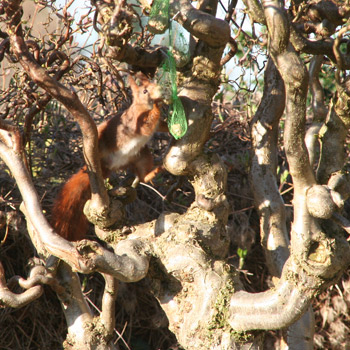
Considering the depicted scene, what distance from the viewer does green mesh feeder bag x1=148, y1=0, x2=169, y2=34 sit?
93.4 inches

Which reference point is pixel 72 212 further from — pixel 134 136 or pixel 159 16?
pixel 159 16

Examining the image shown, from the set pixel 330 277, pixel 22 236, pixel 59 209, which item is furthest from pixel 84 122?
pixel 22 236

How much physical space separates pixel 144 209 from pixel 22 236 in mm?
1135

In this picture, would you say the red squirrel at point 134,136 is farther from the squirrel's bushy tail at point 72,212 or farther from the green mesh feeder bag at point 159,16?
the green mesh feeder bag at point 159,16

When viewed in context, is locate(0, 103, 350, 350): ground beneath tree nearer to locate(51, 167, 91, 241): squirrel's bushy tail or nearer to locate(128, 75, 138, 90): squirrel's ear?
locate(51, 167, 91, 241): squirrel's bushy tail

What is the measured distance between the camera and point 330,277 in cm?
221

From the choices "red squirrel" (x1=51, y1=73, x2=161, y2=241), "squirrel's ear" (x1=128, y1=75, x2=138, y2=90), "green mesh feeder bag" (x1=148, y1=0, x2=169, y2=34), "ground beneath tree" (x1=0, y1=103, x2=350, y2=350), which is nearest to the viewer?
"green mesh feeder bag" (x1=148, y1=0, x2=169, y2=34)

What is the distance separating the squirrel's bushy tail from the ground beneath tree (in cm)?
66

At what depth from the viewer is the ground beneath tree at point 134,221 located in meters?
4.00

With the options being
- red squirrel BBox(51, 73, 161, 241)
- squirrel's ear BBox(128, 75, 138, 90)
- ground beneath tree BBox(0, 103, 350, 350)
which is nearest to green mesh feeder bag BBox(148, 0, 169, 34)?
red squirrel BBox(51, 73, 161, 241)

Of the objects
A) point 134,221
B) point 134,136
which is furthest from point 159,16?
point 134,221

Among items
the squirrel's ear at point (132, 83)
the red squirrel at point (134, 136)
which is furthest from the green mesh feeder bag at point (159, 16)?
the squirrel's ear at point (132, 83)

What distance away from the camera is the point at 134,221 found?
4.32m

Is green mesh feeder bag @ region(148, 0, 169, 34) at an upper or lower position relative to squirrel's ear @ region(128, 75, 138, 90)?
upper
